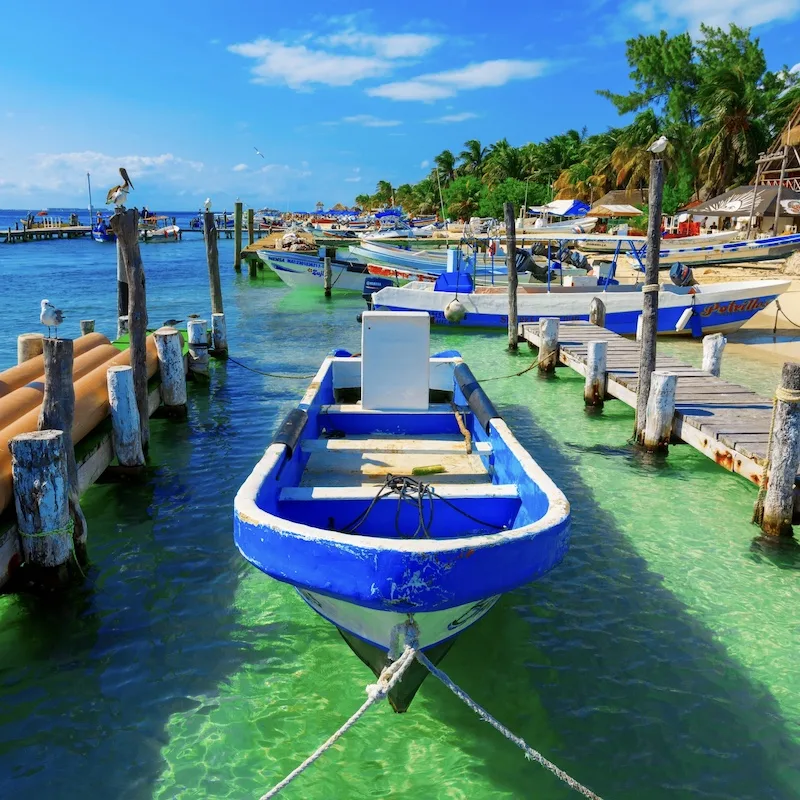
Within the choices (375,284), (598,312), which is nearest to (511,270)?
(598,312)

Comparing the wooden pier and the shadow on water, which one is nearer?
the shadow on water

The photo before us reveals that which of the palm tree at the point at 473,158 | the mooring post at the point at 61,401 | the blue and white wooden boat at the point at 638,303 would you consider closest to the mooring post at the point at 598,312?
the blue and white wooden boat at the point at 638,303

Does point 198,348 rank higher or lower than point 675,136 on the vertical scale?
lower

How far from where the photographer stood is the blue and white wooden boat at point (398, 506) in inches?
133

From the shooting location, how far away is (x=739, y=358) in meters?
15.1

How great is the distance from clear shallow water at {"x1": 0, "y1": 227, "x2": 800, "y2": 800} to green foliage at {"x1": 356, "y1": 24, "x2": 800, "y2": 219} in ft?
131

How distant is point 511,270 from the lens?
14.9 metres

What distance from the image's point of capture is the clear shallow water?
3.96 metres

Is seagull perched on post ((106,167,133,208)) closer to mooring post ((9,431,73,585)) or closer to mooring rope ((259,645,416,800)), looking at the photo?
mooring post ((9,431,73,585))

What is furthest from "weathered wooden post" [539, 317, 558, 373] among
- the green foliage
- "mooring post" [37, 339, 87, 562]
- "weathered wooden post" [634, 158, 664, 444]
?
the green foliage

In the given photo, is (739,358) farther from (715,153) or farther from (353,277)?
(715,153)

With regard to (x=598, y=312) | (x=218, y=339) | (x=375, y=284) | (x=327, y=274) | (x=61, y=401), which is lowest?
(x=218, y=339)

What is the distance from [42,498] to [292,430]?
1.99 m

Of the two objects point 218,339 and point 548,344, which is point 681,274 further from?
point 218,339
